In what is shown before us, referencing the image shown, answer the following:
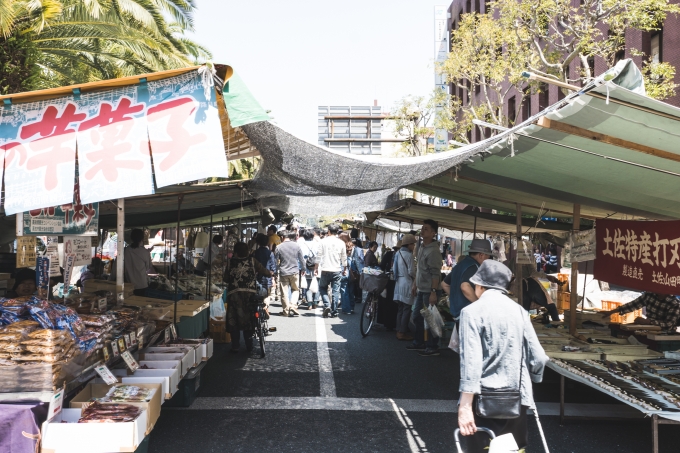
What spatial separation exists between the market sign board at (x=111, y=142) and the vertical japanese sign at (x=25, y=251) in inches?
66.4

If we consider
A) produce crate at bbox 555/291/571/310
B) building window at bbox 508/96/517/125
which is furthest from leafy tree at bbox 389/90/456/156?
produce crate at bbox 555/291/571/310

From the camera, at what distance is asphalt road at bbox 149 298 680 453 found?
552 centimetres

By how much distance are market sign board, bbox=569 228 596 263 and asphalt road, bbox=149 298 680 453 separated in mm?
1674

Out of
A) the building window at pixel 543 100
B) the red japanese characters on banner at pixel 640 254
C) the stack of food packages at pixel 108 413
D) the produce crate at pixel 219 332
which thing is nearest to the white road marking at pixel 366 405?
the red japanese characters on banner at pixel 640 254

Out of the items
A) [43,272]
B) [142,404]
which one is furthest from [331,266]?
[142,404]

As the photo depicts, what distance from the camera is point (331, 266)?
14125mm

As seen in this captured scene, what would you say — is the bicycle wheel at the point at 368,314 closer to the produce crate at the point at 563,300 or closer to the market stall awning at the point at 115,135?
the produce crate at the point at 563,300

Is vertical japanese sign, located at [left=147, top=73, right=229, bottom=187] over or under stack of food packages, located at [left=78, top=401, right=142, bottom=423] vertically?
over

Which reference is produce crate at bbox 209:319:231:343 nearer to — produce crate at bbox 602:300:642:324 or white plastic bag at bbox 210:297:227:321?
white plastic bag at bbox 210:297:227:321

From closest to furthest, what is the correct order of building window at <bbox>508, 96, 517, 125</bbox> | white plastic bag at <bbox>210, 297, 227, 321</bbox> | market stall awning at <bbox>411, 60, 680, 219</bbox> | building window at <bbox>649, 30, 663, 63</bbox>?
market stall awning at <bbox>411, 60, 680, 219</bbox>, white plastic bag at <bbox>210, 297, 227, 321</bbox>, building window at <bbox>649, 30, 663, 63</bbox>, building window at <bbox>508, 96, 517, 125</bbox>

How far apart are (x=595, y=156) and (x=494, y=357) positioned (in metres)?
2.85

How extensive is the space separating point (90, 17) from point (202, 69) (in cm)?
945

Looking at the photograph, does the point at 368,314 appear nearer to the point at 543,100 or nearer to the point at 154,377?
the point at 154,377

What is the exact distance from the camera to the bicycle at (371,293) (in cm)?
1155
